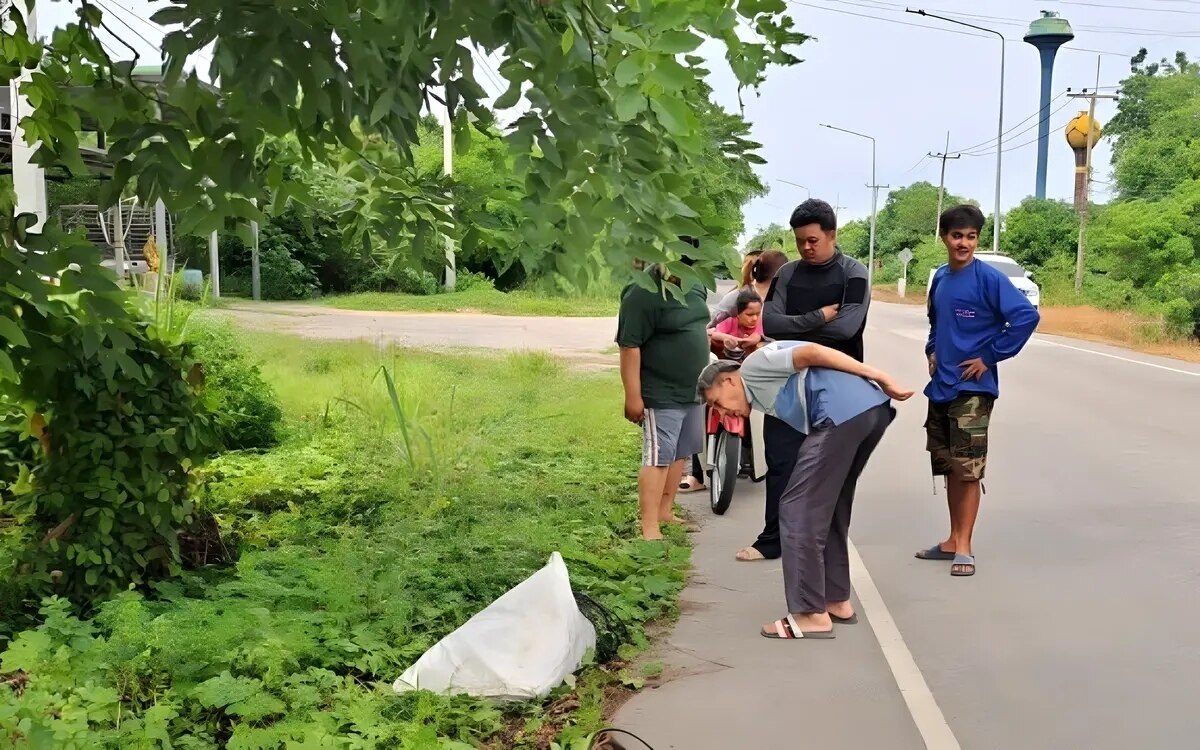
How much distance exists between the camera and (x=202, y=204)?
3.34 m

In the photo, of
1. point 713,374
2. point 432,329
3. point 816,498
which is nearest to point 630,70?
point 713,374

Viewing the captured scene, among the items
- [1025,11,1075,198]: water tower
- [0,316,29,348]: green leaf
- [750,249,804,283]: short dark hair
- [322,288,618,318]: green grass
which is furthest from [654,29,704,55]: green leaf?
[1025,11,1075,198]: water tower

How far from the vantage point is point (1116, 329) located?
29.4 meters

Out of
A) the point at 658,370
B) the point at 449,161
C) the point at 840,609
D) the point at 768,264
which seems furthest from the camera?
the point at 768,264

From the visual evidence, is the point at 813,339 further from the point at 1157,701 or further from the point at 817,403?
the point at 1157,701

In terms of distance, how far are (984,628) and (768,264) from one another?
9.77 feet

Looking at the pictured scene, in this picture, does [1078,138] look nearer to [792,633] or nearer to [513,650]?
[792,633]

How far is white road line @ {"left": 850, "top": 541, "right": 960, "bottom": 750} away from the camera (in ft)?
13.8

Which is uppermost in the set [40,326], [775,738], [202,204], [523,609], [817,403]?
[202,204]

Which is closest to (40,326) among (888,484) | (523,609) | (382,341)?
(523,609)

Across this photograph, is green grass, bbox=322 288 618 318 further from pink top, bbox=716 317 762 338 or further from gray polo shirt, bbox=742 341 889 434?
gray polo shirt, bbox=742 341 889 434

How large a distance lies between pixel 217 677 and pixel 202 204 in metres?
1.83

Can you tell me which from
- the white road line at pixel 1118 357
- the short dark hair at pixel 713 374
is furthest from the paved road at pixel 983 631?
the white road line at pixel 1118 357

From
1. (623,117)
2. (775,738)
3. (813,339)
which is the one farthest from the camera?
(813,339)
